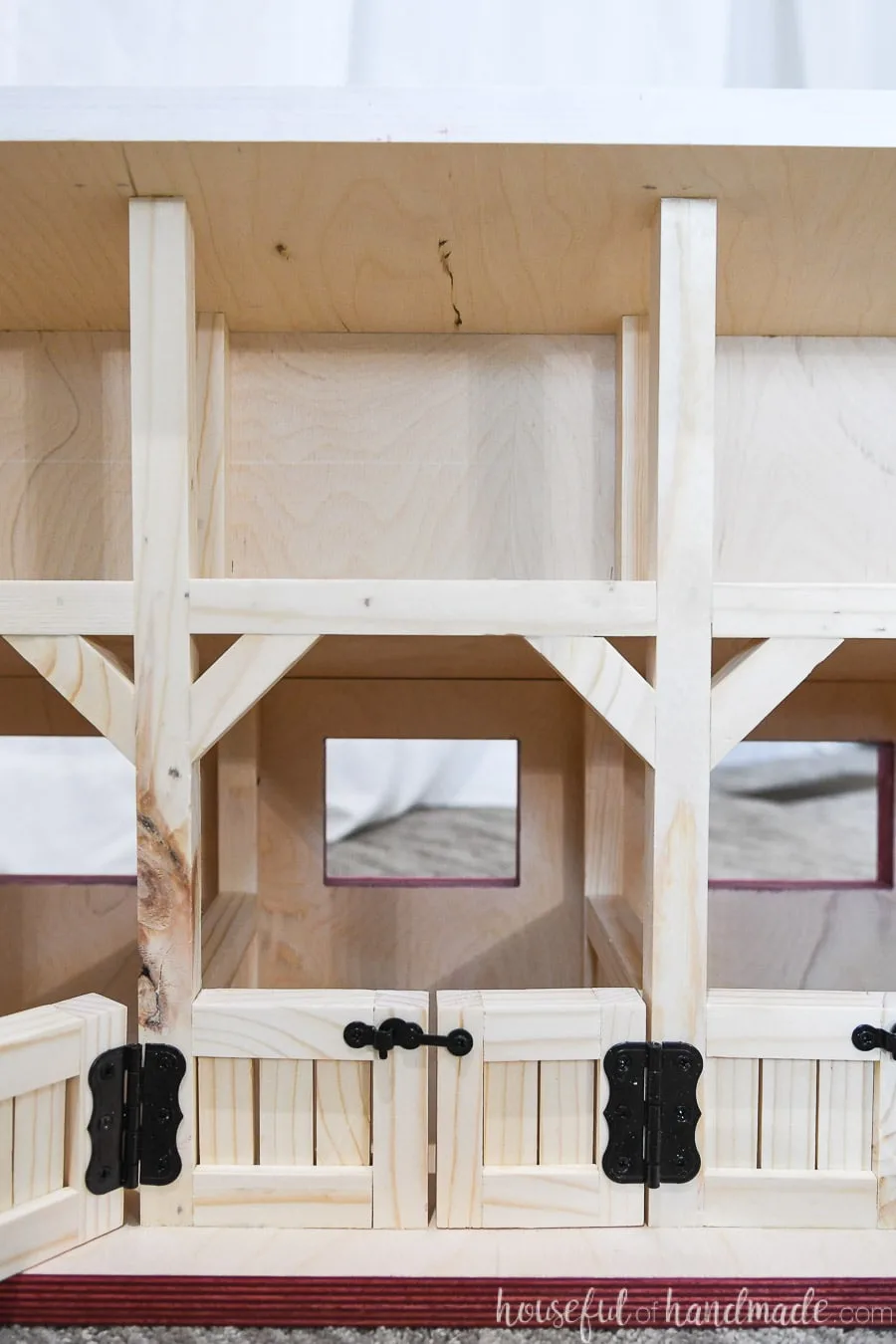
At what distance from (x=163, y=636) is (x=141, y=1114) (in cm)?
61

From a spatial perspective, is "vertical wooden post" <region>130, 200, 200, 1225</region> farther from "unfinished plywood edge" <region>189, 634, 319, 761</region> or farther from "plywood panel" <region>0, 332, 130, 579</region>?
"plywood panel" <region>0, 332, 130, 579</region>

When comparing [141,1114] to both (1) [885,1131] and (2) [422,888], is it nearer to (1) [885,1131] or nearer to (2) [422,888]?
(2) [422,888]

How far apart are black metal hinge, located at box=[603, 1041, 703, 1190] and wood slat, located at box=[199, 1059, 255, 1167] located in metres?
0.46

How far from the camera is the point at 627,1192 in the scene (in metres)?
1.19

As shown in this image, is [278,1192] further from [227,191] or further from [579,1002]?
[227,191]

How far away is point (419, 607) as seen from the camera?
121 cm

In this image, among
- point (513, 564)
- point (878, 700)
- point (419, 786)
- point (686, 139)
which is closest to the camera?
point (686, 139)

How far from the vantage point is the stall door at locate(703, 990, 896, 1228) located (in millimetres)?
1194

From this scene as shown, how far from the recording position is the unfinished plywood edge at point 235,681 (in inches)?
47.3

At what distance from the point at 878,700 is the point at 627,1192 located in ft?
3.91

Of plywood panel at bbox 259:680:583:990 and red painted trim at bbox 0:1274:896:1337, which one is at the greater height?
plywood panel at bbox 259:680:583:990

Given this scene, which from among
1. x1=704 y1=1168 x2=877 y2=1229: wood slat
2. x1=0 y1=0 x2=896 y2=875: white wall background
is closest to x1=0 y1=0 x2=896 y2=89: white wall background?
x1=0 y1=0 x2=896 y2=875: white wall background

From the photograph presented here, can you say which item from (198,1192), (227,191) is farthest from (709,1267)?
(227,191)

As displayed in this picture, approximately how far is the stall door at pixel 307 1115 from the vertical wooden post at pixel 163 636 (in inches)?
1.4
